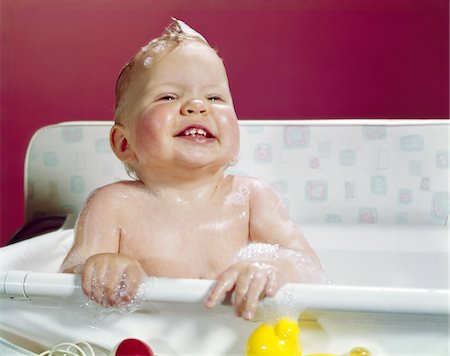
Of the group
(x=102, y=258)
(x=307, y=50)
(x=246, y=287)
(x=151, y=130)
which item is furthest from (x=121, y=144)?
(x=307, y=50)

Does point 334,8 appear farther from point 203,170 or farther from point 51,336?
point 51,336

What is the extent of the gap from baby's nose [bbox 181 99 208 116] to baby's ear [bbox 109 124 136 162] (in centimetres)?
11

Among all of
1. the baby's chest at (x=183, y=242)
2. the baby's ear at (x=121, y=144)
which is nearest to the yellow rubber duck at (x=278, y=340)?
the baby's chest at (x=183, y=242)


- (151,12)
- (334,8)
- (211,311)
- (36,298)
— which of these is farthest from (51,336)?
(334,8)

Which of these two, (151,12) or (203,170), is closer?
(203,170)

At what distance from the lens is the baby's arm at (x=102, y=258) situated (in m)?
0.60

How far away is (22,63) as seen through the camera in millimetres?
1588

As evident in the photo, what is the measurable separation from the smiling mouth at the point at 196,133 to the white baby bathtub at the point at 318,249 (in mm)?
247

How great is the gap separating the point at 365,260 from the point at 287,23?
63cm

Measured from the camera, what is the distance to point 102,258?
2.10ft

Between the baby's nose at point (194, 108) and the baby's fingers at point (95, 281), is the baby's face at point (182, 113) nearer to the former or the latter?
the baby's nose at point (194, 108)

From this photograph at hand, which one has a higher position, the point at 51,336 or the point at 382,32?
the point at 382,32

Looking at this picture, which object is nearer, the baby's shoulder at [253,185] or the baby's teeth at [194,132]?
the baby's teeth at [194,132]

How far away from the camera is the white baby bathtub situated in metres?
0.56
